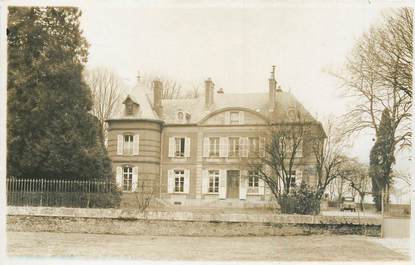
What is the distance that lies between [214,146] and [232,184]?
6.02ft

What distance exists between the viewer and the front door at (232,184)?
1845 cm

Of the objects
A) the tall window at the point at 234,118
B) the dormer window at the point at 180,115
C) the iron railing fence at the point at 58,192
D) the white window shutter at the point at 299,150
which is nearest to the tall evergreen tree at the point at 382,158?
the white window shutter at the point at 299,150

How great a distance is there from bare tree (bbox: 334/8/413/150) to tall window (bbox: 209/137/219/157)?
17.8 ft

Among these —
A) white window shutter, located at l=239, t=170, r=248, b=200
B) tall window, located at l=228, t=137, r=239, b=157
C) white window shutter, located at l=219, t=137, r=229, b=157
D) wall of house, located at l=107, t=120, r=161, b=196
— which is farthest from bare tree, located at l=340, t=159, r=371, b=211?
wall of house, located at l=107, t=120, r=161, b=196

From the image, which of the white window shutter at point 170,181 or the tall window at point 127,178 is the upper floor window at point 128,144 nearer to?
the tall window at point 127,178

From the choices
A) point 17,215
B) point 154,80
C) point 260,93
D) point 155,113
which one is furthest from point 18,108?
point 260,93

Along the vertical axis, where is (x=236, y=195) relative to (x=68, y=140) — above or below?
below

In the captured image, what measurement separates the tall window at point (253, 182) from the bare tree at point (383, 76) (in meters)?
3.88

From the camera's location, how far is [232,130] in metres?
19.5

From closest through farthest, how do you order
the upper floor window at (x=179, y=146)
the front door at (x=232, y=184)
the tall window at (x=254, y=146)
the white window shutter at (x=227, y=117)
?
the tall window at (x=254, y=146) → the front door at (x=232, y=184) → the white window shutter at (x=227, y=117) → the upper floor window at (x=179, y=146)

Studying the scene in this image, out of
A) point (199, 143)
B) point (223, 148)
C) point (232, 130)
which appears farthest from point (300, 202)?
point (199, 143)

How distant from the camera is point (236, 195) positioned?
18562 mm

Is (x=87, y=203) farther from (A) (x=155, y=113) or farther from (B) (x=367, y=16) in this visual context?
(B) (x=367, y=16)

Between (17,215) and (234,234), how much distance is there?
21.0 feet
